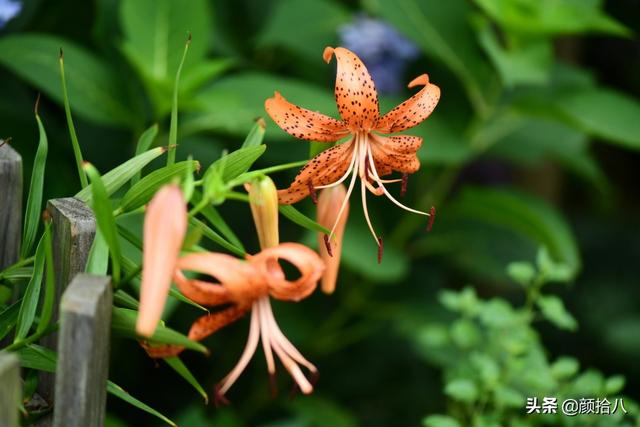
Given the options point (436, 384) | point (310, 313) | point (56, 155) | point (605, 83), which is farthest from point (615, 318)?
point (56, 155)

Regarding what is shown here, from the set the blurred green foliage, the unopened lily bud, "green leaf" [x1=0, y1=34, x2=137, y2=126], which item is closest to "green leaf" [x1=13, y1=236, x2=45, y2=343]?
the unopened lily bud

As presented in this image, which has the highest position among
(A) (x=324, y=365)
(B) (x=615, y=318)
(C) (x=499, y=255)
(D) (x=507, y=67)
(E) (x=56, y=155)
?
(E) (x=56, y=155)

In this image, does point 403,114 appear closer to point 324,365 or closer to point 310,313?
point 310,313

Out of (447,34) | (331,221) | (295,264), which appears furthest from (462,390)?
(447,34)

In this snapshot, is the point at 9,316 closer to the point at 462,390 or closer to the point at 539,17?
the point at 462,390

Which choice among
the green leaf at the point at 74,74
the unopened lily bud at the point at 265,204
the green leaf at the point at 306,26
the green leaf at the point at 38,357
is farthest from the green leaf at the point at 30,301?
the green leaf at the point at 306,26

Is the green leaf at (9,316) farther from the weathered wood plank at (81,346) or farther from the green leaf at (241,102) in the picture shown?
the green leaf at (241,102)
